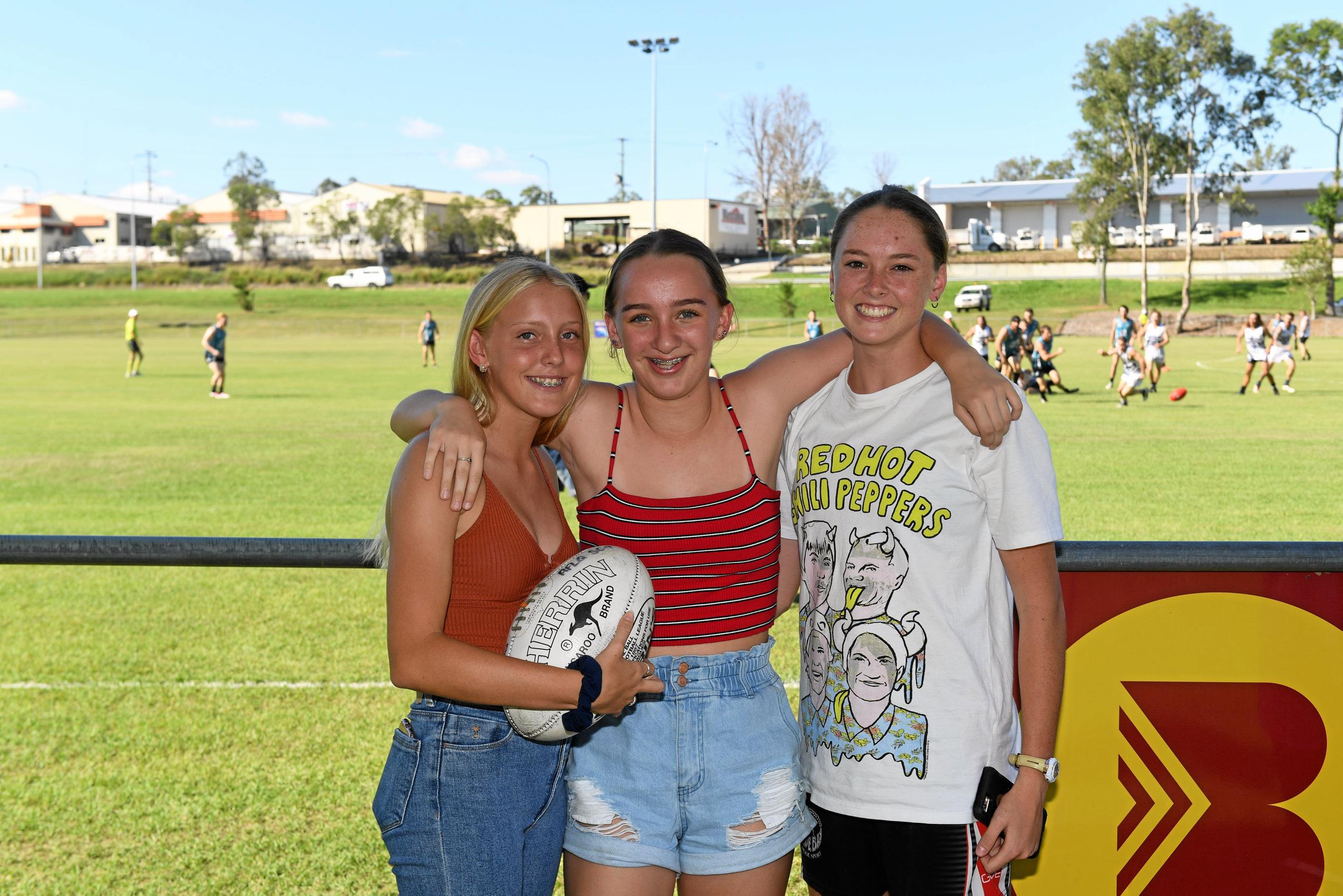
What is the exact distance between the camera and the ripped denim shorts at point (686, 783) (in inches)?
99.0

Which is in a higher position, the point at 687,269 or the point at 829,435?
the point at 687,269

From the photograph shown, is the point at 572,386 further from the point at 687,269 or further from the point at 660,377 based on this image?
the point at 687,269

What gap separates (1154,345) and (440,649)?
2715cm

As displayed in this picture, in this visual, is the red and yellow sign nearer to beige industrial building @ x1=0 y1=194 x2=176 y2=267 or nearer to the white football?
the white football

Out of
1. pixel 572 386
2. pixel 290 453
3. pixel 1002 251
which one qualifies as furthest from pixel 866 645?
pixel 1002 251

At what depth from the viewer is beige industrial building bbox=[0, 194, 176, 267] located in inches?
Result: 5084

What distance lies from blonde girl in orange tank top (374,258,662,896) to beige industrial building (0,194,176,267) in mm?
135505

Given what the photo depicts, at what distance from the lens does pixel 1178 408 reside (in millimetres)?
23109

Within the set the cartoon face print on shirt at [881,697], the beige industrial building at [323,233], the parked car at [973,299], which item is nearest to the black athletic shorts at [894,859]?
the cartoon face print on shirt at [881,697]

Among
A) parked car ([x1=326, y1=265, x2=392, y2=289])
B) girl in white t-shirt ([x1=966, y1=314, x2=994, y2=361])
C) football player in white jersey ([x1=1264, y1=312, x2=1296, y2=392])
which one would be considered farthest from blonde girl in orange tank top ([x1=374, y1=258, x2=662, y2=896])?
parked car ([x1=326, y1=265, x2=392, y2=289])

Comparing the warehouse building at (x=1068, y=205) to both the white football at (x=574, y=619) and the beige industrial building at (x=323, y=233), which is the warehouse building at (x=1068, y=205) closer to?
the beige industrial building at (x=323, y=233)

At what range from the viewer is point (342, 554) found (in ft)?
9.31

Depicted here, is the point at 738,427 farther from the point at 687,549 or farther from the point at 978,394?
the point at 978,394

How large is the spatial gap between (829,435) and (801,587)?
0.39 metres
